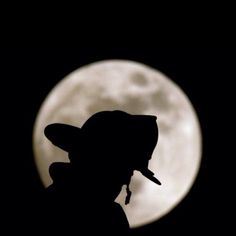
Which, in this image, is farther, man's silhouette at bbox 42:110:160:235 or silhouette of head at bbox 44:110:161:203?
silhouette of head at bbox 44:110:161:203

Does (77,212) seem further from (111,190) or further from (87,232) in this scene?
(111,190)

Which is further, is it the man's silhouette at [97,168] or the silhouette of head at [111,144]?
the silhouette of head at [111,144]

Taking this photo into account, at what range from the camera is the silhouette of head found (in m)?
2.47

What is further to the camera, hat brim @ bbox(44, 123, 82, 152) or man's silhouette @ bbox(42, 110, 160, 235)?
hat brim @ bbox(44, 123, 82, 152)

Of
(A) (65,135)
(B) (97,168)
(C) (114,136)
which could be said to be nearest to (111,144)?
(C) (114,136)

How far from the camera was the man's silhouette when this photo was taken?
87.8 inches

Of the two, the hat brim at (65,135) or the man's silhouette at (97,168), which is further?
the hat brim at (65,135)

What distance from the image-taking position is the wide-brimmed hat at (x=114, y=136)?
2500mm

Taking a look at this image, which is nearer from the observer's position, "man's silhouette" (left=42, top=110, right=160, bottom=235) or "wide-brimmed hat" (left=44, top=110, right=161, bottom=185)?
"man's silhouette" (left=42, top=110, right=160, bottom=235)

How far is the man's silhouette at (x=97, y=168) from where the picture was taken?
2230 millimetres

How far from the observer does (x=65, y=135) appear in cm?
257

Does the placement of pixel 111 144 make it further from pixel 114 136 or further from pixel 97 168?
pixel 97 168

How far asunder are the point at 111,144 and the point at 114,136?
0.05 metres

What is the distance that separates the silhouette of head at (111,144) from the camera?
247cm
